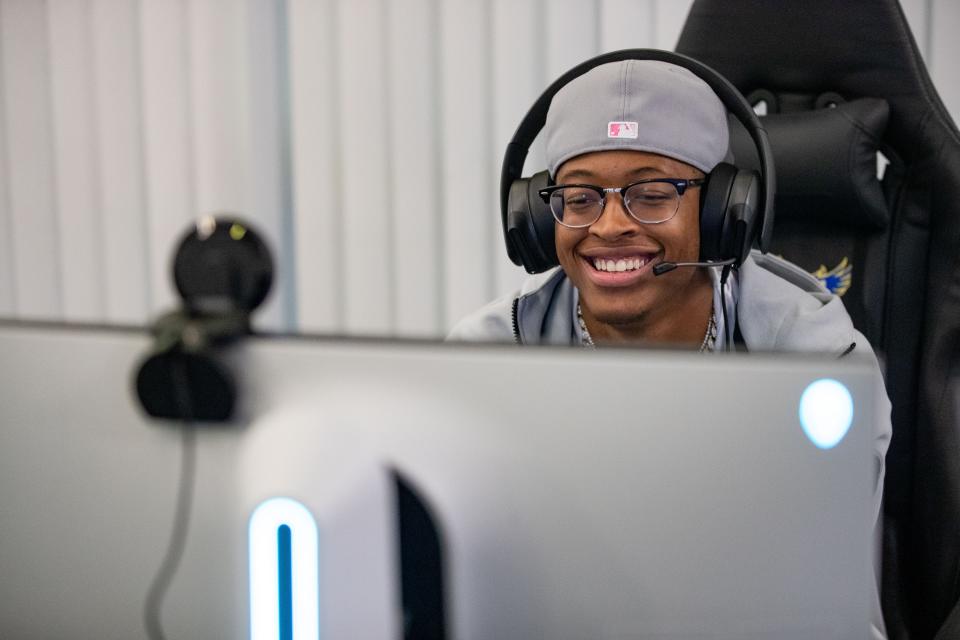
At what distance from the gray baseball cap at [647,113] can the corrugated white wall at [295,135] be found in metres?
0.78

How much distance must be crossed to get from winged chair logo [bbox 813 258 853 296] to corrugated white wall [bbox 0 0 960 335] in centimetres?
71

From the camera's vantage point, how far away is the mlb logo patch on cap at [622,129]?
1.07m

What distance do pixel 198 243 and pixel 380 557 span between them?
0.19m

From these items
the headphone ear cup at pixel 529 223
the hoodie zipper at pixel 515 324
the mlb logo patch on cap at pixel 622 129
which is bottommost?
the hoodie zipper at pixel 515 324

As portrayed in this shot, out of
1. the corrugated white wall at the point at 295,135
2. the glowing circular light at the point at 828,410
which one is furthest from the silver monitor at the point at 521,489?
the corrugated white wall at the point at 295,135

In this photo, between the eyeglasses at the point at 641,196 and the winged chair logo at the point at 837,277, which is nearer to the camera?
the eyeglasses at the point at 641,196

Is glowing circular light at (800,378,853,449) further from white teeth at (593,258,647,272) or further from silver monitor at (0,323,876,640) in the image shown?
white teeth at (593,258,647,272)

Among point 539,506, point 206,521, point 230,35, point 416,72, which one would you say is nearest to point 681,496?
point 539,506

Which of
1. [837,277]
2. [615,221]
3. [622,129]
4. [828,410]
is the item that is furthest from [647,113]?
[828,410]

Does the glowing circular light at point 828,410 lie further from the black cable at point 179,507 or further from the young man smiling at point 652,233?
the young man smiling at point 652,233

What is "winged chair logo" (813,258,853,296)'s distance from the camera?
4.08 feet

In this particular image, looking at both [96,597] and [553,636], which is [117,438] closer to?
[96,597]

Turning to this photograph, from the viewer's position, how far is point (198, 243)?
455 millimetres

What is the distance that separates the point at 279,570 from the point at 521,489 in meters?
0.13
